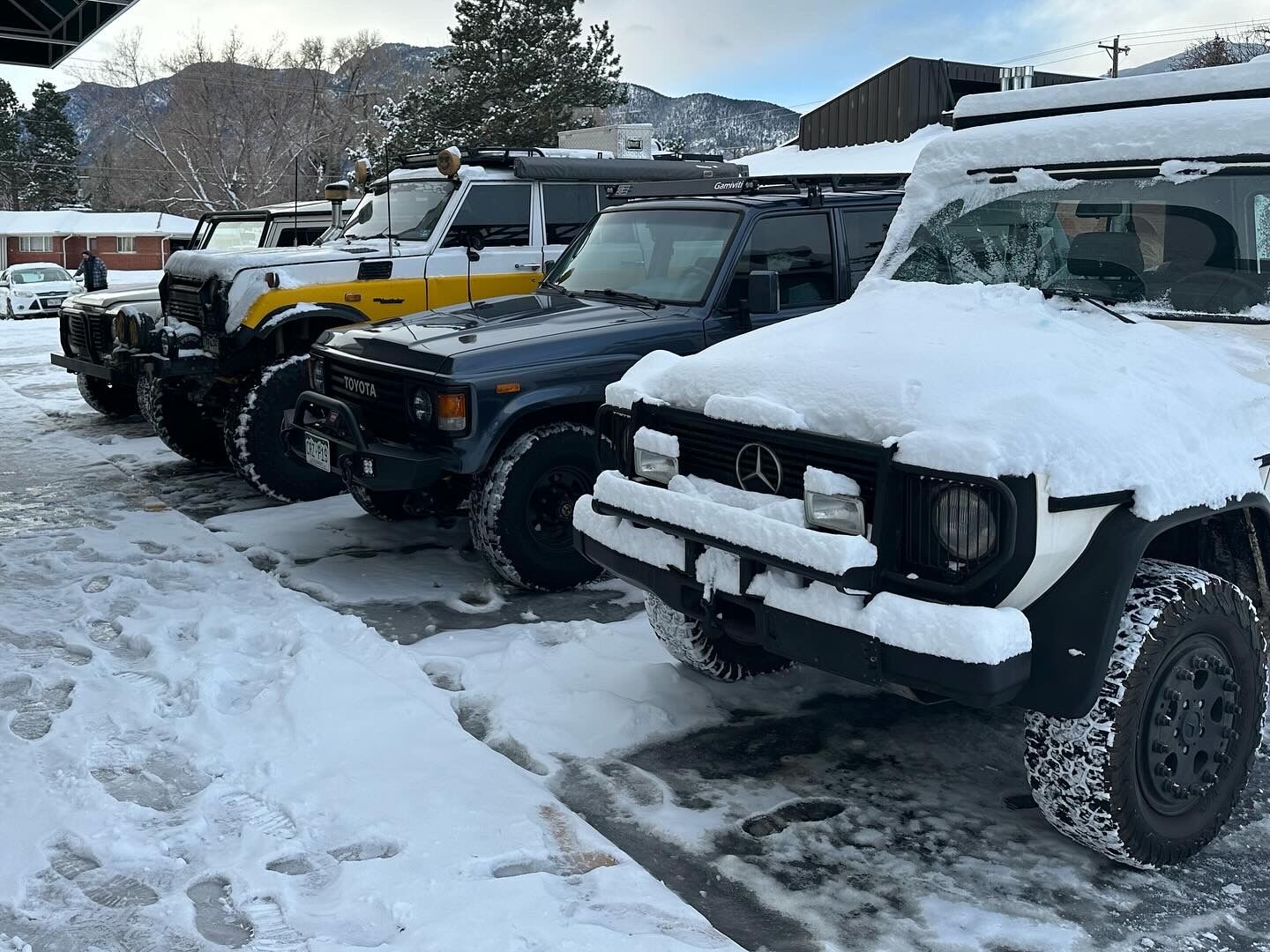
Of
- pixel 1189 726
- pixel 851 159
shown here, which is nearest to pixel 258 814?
pixel 1189 726

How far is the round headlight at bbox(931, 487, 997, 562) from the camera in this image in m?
2.95

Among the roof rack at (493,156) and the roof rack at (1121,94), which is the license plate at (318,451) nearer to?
the roof rack at (493,156)

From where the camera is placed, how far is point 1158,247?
A: 4016 mm

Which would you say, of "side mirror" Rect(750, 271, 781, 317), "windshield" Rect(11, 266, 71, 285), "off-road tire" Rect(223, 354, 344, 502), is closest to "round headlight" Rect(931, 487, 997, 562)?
"side mirror" Rect(750, 271, 781, 317)

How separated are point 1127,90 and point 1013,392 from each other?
6.06 ft

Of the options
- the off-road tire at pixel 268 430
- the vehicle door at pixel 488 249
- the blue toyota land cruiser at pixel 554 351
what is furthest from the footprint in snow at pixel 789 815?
the vehicle door at pixel 488 249

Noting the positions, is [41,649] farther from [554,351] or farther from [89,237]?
[89,237]

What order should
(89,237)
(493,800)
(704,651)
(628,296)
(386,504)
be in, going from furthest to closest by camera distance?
(89,237), (386,504), (628,296), (704,651), (493,800)

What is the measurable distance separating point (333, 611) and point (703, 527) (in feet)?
8.36

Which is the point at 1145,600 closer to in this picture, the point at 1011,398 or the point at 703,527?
the point at 1011,398

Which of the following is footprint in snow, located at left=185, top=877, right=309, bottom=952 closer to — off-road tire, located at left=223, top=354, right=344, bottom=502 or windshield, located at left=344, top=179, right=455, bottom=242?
off-road tire, located at left=223, top=354, right=344, bottom=502

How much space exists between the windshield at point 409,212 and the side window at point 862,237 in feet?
10.5

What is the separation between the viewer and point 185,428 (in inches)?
354

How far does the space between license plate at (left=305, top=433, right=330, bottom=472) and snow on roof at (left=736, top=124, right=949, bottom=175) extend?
66.3 feet
